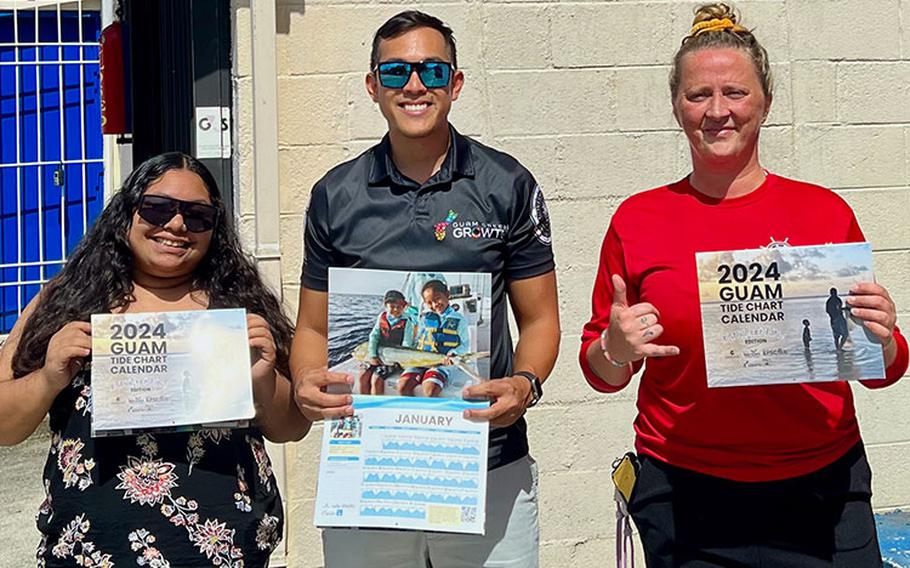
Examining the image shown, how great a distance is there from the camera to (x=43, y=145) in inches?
334

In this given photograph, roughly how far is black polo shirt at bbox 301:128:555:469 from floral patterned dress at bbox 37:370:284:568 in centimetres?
51

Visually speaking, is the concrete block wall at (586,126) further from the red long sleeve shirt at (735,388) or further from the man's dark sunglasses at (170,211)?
the red long sleeve shirt at (735,388)

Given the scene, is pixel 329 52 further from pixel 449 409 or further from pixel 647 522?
pixel 647 522

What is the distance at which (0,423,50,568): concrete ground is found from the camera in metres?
5.32

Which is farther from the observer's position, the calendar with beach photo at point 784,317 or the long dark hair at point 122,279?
the long dark hair at point 122,279

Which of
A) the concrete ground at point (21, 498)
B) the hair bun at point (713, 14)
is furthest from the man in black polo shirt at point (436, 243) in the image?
the concrete ground at point (21, 498)

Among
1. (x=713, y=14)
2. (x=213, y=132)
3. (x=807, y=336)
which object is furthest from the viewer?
(x=213, y=132)

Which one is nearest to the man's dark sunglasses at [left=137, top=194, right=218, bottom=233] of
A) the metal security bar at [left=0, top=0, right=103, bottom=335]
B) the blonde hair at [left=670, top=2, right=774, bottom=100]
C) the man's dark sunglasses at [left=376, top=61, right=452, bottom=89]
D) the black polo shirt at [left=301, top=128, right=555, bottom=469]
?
the black polo shirt at [left=301, top=128, right=555, bottom=469]

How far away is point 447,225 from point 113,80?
401 centimetres

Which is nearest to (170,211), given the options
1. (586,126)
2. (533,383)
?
(533,383)

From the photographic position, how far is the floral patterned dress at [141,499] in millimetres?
2488

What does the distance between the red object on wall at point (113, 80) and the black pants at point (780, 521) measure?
179 inches

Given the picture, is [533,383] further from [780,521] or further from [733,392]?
[780,521]

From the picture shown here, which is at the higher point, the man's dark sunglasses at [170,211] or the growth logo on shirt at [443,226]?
the man's dark sunglasses at [170,211]
